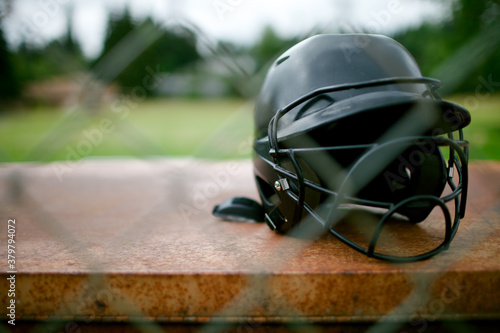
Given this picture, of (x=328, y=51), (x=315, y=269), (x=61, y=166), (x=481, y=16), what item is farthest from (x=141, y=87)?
(x=315, y=269)

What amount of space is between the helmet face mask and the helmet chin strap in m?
0.10

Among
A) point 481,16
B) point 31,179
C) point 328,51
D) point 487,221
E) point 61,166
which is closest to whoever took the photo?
point 328,51

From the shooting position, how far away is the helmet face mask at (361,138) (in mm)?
845

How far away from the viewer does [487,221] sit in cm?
121

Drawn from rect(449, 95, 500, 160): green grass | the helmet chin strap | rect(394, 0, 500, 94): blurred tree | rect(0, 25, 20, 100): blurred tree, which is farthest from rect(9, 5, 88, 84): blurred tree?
rect(449, 95, 500, 160): green grass

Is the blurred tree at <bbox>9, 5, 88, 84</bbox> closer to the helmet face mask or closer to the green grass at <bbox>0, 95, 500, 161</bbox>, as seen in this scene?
the green grass at <bbox>0, 95, 500, 161</bbox>

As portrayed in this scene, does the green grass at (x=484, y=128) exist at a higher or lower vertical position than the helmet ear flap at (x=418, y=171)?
lower

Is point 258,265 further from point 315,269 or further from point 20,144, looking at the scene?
point 20,144

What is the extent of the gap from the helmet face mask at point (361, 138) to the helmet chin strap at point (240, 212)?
102 mm

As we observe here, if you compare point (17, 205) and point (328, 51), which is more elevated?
point (328, 51)

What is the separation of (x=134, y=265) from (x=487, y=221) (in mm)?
1106

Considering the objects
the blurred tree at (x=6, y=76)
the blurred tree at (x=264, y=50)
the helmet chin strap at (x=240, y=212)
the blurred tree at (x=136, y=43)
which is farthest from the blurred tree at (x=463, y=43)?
the blurred tree at (x=6, y=76)

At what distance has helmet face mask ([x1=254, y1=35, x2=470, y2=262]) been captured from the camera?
85cm

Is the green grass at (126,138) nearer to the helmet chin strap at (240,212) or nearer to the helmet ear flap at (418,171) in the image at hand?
the helmet chin strap at (240,212)
